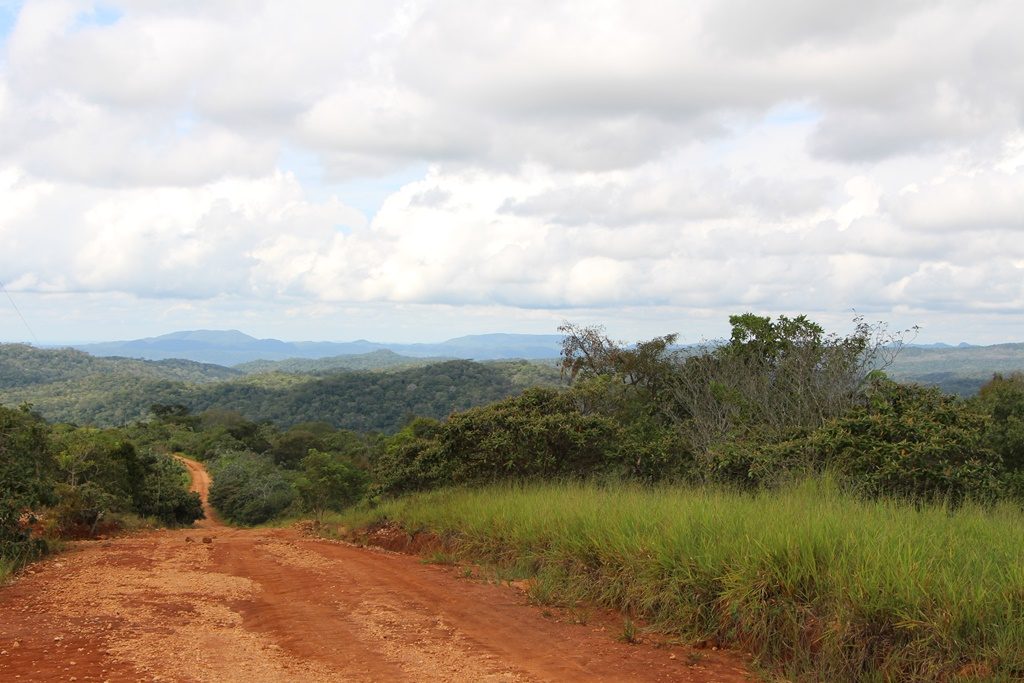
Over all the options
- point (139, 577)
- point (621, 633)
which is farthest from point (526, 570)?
point (139, 577)

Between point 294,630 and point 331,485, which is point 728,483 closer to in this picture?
point 294,630

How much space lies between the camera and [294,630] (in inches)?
278

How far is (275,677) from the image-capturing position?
568 cm

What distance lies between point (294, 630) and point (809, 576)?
14.2ft

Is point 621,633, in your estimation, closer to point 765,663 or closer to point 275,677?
point 765,663

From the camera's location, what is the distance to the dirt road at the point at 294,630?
5.90 m

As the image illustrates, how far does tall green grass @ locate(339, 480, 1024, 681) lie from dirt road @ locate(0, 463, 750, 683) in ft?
1.55

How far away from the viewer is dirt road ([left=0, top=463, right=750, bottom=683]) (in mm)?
5902

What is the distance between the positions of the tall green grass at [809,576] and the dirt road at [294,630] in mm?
471

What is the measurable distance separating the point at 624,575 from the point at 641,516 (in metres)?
0.85

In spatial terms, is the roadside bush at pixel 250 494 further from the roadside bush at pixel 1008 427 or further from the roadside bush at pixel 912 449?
the roadside bush at pixel 1008 427

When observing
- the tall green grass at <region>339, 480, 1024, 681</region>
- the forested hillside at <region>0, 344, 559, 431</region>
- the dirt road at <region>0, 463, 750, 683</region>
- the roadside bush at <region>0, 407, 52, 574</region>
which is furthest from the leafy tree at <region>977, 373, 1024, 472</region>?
the forested hillside at <region>0, 344, 559, 431</region>

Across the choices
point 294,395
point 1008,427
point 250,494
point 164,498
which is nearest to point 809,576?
point 1008,427

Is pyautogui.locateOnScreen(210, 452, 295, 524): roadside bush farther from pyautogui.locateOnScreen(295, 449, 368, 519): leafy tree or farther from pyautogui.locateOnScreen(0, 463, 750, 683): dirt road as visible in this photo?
pyautogui.locateOnScreen(0, 463, 750, 683): dirt road
